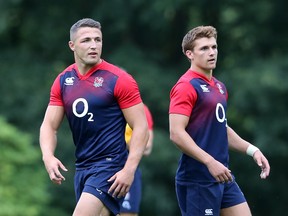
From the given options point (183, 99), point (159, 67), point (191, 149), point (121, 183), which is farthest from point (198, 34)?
point (159, 67)

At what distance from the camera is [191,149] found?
365 inches

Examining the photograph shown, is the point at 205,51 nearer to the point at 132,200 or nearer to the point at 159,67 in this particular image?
the point at 132,200

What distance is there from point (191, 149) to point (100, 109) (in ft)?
2.79

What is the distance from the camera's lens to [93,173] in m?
9.39

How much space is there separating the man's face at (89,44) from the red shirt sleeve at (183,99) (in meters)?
0.75

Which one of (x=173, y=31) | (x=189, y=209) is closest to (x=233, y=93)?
(x=173, y=31)

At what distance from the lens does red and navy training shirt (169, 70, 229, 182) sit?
9461 millimetres

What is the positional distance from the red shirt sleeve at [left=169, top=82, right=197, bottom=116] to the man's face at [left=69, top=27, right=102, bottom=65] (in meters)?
0.75

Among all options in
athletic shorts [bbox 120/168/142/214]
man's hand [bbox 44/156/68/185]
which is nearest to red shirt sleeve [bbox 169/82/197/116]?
man's hand [bbox 44/156/68/185]

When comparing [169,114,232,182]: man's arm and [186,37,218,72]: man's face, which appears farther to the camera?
[186,37,218,72]: man's face

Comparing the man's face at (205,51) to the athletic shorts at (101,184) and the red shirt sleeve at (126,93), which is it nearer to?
the red shirt sleeve at (126,93)

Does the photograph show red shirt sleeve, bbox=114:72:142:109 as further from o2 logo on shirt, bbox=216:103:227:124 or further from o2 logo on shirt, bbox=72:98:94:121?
o2 logo on shirt, bbox=216:103:227:124

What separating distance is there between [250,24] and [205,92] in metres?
15.0

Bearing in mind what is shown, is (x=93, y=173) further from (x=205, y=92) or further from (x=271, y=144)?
(x=271, y=144)
